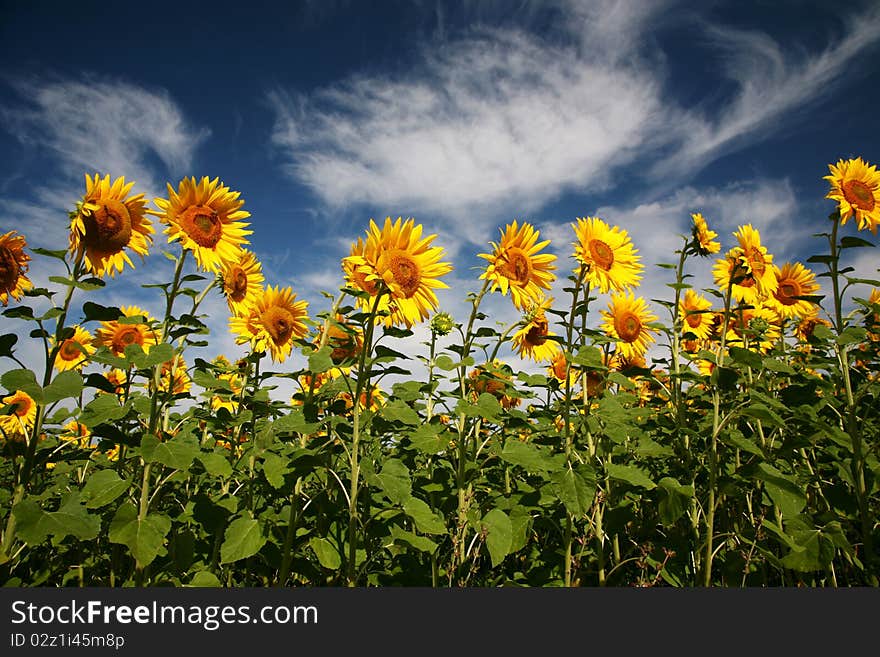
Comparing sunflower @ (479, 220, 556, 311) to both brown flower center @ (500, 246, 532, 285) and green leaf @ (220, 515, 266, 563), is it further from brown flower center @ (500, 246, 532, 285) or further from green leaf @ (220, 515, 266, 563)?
green leaf @ (220, 515, 266, 563)

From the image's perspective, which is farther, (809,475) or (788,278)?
(788,278)

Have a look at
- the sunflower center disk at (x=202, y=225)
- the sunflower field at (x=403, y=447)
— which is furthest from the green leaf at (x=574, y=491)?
the sunflower center disk at (x=202, y=225)

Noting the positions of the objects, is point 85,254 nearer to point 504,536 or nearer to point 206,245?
point 206,245

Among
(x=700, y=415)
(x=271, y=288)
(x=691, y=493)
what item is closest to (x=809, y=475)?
(x=700, y=415)

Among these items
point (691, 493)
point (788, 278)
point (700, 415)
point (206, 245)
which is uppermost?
point (788, 278)

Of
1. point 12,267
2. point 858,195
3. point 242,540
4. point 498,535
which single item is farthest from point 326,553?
point 858,195

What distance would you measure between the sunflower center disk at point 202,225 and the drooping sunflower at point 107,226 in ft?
0.76

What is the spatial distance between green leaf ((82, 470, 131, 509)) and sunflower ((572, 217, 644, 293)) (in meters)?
2.98

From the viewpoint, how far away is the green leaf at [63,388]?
2350 mm

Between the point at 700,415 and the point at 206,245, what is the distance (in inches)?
158

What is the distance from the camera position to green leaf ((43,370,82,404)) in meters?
2.35

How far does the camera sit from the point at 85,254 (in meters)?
2.89

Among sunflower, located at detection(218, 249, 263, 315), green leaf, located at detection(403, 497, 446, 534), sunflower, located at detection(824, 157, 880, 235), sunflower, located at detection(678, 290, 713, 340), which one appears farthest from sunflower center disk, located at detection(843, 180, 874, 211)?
sunflower, located at detection(218, 249, 263, 315)

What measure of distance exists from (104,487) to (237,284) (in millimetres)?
1712
